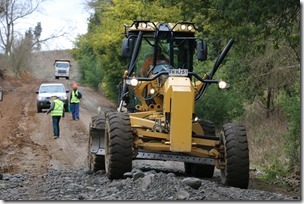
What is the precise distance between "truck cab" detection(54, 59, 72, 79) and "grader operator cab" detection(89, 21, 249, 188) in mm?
68892

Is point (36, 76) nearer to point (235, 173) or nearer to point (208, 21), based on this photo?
point (208, 21)

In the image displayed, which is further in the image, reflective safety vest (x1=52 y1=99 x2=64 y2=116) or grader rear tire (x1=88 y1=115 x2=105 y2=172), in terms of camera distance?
reflective safety vest (x1=52 y1=99 x2=64 y2=116)

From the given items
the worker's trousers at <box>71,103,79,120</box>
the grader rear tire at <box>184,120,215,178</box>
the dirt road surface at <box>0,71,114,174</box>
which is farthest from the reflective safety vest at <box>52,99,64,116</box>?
the grader rear tire at <box>184,120,215,178</box>

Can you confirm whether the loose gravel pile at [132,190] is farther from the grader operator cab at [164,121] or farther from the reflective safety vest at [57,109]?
the reflective safety vest at [57,109]

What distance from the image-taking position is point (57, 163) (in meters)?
17.8

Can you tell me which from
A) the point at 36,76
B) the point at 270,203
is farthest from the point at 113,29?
the point at 36,76

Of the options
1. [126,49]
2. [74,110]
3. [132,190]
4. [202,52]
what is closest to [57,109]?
[74,110]

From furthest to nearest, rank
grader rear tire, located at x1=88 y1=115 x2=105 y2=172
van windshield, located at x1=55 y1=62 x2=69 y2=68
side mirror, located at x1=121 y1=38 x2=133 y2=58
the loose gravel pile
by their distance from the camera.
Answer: van windshield, located at x1=55 y1=62 x2=69 y2=68 < grader rear tire, located at x1=88 y1=115 x2=105 y2=172 < side mirror, located at x1=121 y1=38 x2=133 y2=58 < the loose gravel pile

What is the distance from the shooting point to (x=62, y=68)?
8331 cm

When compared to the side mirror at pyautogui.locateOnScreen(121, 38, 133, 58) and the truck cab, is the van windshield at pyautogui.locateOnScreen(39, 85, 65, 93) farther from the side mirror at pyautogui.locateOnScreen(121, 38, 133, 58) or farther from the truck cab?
the truck cab

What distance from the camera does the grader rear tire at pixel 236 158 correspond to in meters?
11.9

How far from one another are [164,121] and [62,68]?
71.9 m

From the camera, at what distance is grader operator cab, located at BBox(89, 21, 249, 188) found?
11.8m

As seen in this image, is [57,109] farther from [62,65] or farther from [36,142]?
[62,65]
